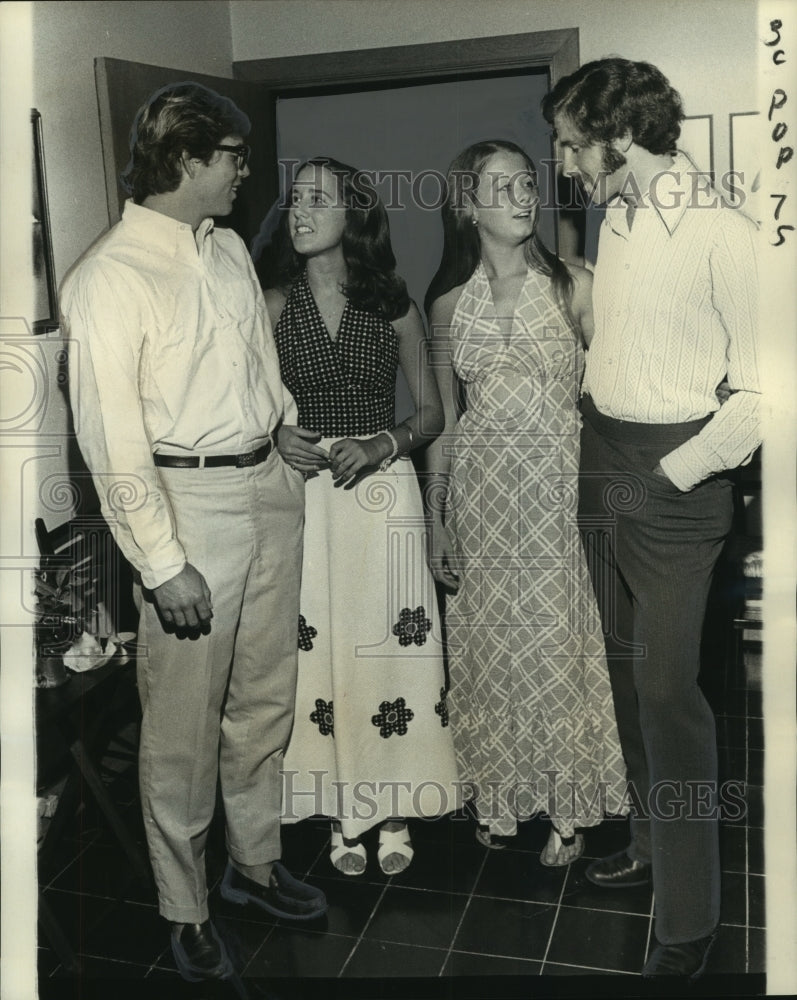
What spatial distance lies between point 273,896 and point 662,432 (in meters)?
1.35

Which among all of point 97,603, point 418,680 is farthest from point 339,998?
point 97,603

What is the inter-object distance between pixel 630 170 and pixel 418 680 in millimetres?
1195

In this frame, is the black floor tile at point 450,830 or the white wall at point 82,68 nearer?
the white wall at point 82,68

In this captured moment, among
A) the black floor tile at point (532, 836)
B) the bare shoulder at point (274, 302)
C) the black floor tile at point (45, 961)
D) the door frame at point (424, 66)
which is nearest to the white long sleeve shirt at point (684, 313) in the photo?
the door frame at point (424, 66)

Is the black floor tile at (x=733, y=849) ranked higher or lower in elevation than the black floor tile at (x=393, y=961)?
higher

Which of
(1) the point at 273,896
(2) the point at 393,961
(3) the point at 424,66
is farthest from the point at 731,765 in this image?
(3) the point at 424,66

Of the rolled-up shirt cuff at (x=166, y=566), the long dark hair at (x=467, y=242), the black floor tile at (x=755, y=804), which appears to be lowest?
the black floor tile at (x=755, y=804)

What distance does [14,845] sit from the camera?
108 inches

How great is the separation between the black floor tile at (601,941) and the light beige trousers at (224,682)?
679 millimetres

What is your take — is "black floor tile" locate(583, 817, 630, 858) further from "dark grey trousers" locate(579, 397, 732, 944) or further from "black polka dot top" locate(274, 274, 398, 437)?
"black polka dot top" locate(274, 274, 398, 437)

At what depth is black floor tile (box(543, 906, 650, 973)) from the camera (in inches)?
108

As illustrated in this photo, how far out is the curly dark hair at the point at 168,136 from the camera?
8.47 ft

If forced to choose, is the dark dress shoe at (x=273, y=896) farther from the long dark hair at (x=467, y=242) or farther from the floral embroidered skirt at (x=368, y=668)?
the long dark hair at (x=467, y=242)

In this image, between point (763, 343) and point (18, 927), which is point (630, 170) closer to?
point (763, 343)
